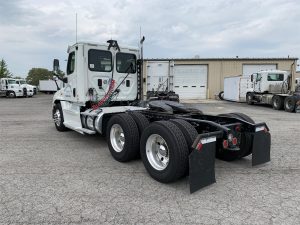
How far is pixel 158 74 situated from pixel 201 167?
13.4 meters

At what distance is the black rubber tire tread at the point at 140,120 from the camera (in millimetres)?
5184

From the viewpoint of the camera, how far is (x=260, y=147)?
477 centimetres

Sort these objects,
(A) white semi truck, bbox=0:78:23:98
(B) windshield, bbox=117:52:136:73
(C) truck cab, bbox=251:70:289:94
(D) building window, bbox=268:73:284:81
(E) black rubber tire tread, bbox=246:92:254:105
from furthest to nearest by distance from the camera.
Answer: (A) white semi truck, bbox=0:78:23:98, (E) black rubber tire tread, bbox=246:92:254:105, (D) building window, bbox=268:73:284:81, (C) truck cab, bbox=251:70:289:94, (B) windshield, bbox=117:52:136:73

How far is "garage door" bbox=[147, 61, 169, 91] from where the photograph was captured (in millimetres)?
16688

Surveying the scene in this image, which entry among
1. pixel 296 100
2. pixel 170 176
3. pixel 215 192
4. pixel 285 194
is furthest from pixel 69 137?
pixel 296 100

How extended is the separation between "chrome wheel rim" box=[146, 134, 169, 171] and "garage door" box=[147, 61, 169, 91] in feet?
40.0

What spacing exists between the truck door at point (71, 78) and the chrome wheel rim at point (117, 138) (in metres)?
2.13

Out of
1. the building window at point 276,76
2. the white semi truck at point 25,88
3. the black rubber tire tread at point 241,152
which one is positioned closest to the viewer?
the black rubber tire tread at point 241,152

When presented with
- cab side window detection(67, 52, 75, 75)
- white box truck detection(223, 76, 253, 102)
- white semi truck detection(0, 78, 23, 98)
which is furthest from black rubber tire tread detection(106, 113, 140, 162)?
white semi truck detection(0, 78, 23, 98)

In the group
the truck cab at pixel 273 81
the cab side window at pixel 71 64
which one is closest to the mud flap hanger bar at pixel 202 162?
the cab side window at pixel 71 64

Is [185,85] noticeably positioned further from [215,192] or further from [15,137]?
[215,192]

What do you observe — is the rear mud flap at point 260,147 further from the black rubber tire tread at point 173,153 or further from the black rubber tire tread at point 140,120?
the black rubber tire tread at point 140,120

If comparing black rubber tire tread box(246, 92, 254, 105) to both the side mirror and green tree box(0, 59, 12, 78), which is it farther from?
green tree box(0, 59, 12, 78)

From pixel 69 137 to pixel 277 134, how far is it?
247 inches
